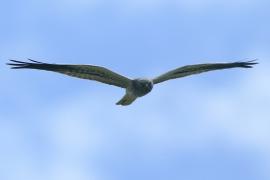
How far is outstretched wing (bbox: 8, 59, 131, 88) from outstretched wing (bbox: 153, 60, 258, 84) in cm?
138

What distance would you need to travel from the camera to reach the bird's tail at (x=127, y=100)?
57812 millimetres

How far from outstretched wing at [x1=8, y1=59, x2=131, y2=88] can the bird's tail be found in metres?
0.42

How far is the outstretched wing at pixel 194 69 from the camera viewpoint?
2286 inches

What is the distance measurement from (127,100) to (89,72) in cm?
194

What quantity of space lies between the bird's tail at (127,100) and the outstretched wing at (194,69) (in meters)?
1.06

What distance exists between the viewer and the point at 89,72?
57281 millimetres

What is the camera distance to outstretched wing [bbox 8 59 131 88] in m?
56.9

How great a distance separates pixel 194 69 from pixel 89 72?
4.27 meters

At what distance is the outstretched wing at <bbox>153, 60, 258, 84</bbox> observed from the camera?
58.1 meters

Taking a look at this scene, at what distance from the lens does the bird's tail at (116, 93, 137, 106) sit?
57.8 metres

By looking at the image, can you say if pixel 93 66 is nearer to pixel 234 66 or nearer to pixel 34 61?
pixel 34 61

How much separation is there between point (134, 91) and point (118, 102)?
44.5 inches

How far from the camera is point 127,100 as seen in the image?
58.0m

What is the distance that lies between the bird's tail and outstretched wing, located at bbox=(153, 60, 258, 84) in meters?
1.06
